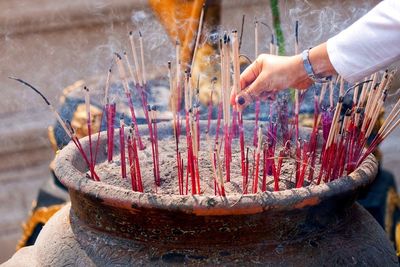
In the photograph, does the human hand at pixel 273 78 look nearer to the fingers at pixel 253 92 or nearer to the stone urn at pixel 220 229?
the fingers at pixel 253 92

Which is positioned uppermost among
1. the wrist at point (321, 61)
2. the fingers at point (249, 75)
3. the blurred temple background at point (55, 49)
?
the wrist at point (321, 61)

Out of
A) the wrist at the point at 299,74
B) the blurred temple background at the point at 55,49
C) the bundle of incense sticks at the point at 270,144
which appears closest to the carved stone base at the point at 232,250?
the bundle of incense sticks at the point at 270,144

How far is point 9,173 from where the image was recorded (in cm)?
462

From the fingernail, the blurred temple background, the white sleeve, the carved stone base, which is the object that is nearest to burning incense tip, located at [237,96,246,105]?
the fingernail

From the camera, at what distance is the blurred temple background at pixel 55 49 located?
13.0 feet

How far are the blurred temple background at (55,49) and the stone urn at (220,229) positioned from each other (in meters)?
2.17

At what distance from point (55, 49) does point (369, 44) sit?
10.0 feet

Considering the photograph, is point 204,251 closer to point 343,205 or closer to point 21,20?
point 343,205

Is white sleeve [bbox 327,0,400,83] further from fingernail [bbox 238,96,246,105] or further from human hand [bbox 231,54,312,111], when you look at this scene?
fingernail [bbox 238,96,246,105]

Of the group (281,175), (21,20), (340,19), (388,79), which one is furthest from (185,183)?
(21,20)

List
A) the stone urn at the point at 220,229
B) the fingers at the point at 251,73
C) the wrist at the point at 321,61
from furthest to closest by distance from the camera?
the fingers at the point at 251,73 < the wrist at the point at 321,61 < the stone urn at the point at 220,229

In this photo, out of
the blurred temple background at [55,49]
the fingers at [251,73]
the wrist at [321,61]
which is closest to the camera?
the wrist at [321,61]

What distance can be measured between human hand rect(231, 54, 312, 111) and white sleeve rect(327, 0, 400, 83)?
10 centimetres

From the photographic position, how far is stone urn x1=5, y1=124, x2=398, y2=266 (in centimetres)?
160
